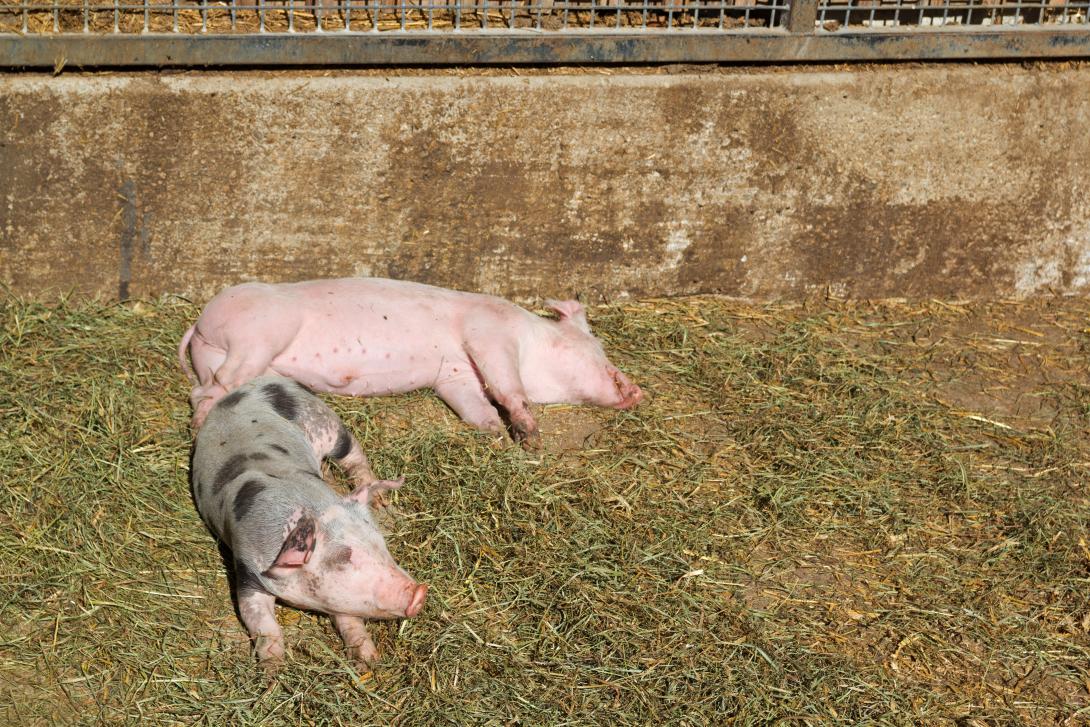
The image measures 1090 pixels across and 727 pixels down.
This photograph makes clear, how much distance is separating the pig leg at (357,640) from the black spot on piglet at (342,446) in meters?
0.85

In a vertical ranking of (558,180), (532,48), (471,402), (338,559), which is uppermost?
(532,48)

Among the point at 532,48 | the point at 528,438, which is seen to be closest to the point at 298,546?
the point at 528,438

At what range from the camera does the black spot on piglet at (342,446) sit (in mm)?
4301

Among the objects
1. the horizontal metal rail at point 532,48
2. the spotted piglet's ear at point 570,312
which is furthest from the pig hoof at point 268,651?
the horizontal metal rail at point 532,48

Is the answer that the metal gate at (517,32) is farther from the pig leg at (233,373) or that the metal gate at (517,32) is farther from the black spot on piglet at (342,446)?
the black spot on piglet at (342,446)

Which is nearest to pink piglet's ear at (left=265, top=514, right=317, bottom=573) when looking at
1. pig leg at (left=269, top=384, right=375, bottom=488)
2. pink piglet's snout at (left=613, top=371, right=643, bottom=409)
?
pig leg at (left=269, top=384, right=375, bottom=488)

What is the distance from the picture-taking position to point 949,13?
19.5 feet

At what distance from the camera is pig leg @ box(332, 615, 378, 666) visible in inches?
137

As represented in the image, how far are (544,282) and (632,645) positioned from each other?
7.86 feet

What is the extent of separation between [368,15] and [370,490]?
2534mm

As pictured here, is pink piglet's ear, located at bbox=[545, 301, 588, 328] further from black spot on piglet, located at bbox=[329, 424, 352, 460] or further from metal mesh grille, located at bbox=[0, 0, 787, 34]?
black spot on piglet, located at bbox=[329, 424, 352, 460]

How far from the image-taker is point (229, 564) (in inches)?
153

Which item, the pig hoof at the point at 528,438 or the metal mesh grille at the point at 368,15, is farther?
the metal mesh grille at the point at 368,15

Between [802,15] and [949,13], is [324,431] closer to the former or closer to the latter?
[802,15]
